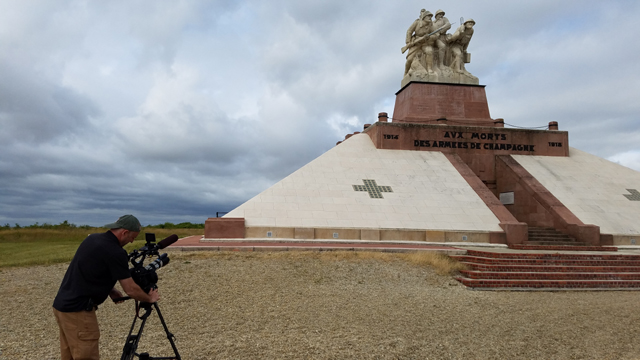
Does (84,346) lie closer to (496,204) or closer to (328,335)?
(328,335)

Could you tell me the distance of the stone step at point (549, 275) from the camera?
11344 millimetres

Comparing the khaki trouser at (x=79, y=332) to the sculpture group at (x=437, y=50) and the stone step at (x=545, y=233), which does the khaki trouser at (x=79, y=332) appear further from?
the sculpture group at (x=437, y=50)

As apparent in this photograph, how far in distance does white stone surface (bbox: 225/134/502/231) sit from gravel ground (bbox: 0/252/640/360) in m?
3.72

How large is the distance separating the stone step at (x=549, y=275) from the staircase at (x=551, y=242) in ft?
10.6

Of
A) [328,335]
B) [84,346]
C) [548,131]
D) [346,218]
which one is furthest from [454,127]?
[84,346]

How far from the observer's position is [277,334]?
21.3 ft

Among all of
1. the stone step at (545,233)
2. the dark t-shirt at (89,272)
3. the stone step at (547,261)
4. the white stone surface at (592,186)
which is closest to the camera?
the dark t-shirt at (89,272)

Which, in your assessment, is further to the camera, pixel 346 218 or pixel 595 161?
pixel 595 161

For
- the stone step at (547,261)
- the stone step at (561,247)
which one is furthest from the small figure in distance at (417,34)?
the stone step at (547,261)

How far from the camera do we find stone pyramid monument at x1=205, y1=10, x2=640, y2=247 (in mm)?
15312

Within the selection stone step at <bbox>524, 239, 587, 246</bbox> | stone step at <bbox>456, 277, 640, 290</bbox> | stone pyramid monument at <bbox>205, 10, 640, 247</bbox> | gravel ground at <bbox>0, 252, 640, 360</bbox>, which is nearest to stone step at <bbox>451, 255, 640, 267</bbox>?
stone step at <bbox>456, 277, 640, 290</bbox>

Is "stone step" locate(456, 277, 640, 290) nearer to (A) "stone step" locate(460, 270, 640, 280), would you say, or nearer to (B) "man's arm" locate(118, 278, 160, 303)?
(A) "stone step" locate(460, 270, 640, 280)

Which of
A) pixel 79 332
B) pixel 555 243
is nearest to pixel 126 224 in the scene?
pixel 79 332

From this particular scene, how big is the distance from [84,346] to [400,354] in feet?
12.6
